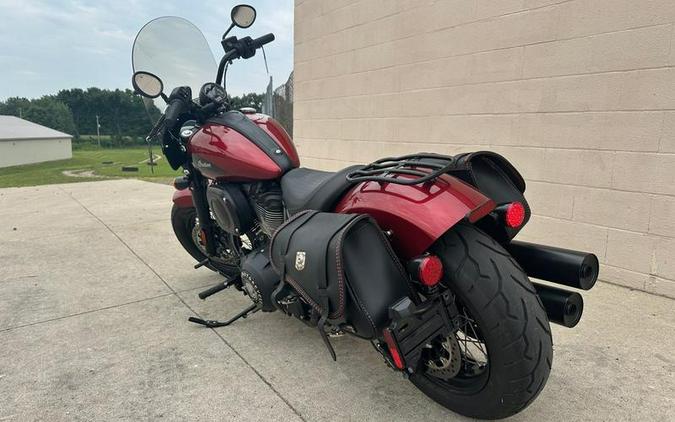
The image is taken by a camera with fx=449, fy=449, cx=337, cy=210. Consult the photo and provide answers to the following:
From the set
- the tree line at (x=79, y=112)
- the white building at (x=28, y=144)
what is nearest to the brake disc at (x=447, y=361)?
the white building at (x=28, y=144)

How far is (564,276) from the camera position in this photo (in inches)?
68.1

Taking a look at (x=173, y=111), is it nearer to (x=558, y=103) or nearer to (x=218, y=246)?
(x=218, y=246)

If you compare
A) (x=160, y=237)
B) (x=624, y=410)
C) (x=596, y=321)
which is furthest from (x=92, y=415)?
(x=160, y=237)

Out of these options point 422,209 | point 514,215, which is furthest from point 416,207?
point 514,215

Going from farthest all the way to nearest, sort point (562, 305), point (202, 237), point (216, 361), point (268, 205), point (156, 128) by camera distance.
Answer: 1. point (202, 237)
2. point (156, 128)
3. point (268, 205)
4. point (216, 361)
5. point (562, 305)

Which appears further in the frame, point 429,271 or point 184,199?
point 184,199

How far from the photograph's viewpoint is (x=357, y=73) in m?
5.45

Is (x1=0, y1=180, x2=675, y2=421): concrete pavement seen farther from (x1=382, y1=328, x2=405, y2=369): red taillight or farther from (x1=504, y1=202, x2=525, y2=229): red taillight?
(x1=504, y1=202, x2=525, y2=229): red taillight

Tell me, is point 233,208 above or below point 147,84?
below

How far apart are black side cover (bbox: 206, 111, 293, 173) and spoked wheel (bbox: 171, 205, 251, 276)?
0.61m

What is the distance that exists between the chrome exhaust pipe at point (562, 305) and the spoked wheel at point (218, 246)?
1717 mm

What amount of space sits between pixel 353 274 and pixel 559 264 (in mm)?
819

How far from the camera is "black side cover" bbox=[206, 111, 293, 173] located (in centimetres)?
250

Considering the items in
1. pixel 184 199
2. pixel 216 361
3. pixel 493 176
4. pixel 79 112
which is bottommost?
pixel 216 361
